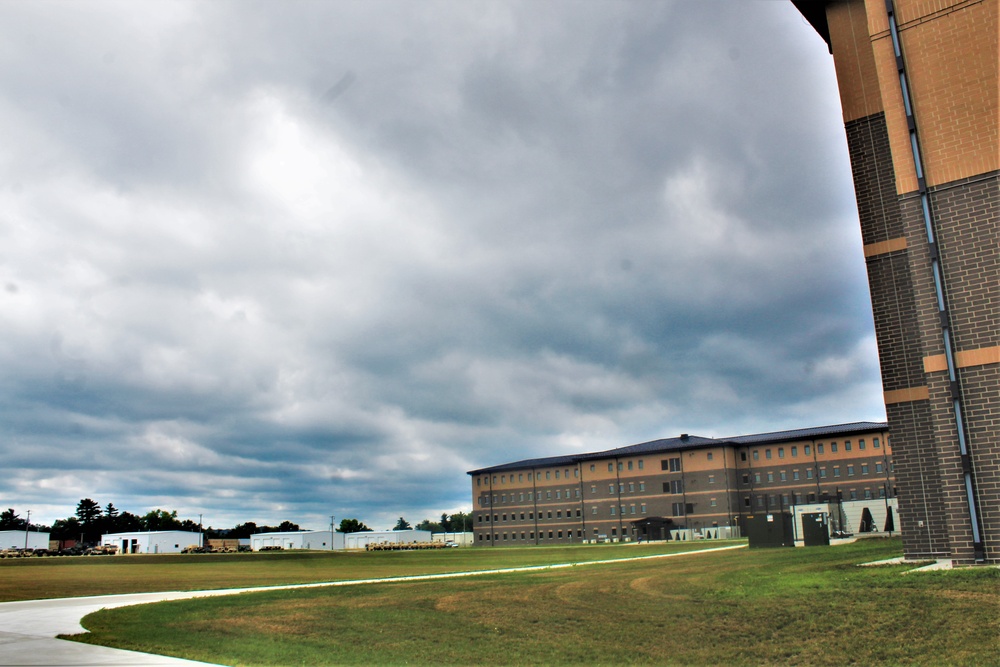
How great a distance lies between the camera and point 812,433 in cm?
10562

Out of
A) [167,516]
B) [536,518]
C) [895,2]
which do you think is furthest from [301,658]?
[167,516]

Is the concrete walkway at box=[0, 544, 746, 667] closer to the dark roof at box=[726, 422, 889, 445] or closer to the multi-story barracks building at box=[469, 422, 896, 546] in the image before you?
the multi-story barracks building at box=[469, 422, 896, 546]

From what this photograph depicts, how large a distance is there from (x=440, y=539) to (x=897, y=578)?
464 ft

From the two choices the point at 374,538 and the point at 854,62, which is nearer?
the point at 854,62

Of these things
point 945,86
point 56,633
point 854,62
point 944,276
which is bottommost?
point 56,633

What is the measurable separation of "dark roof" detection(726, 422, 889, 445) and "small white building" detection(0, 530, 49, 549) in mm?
124170

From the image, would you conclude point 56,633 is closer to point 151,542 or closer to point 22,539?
point 151,542

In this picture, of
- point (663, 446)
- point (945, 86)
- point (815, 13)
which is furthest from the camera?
point (663, 446)

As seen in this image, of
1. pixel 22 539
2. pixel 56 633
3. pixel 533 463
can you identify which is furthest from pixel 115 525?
pixel 56 633

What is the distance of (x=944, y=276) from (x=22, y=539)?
153 metres

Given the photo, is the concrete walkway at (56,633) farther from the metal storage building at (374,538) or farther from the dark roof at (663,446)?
the metal storage building at (374,538)

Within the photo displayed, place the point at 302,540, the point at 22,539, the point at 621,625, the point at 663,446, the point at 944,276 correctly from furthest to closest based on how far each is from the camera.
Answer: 1. the point at 302,540
2. the point at 22,539
3. the point at 663,446
4. the point at 944,276
5. the point at 621,625

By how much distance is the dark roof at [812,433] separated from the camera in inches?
3925

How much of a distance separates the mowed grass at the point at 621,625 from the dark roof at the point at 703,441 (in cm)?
8850
